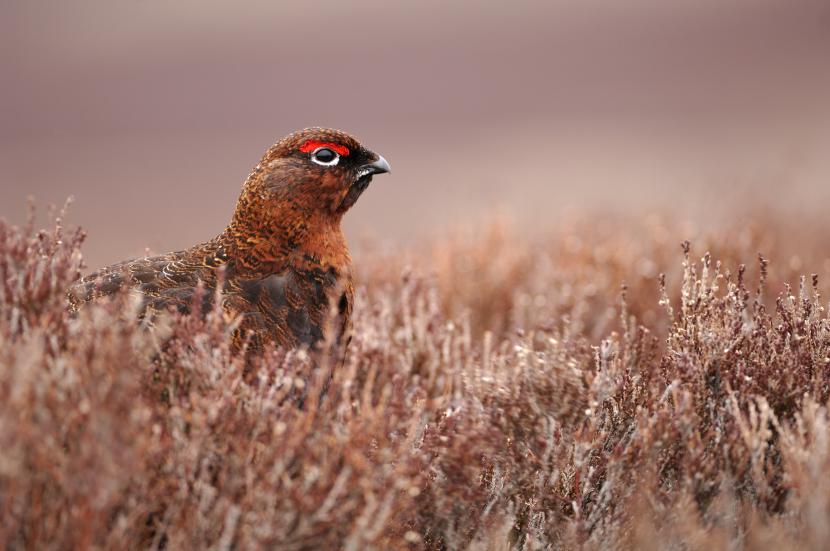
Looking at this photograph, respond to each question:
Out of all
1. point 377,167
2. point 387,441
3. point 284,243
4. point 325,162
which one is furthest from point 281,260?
point 387,441

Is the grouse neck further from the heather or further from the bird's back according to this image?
the heather

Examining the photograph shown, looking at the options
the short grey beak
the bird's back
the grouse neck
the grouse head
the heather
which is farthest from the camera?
the short grey beak

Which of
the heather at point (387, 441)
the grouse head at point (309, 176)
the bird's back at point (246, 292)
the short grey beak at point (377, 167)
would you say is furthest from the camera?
the short grey beak at point (377, 167)

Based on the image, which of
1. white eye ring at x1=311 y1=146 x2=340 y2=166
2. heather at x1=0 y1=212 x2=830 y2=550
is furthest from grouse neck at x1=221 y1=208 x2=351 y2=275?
heather at x1=0 y1=212 x2=830 y2=550

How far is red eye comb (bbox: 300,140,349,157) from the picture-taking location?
3158 mm

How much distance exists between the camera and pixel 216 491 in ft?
6.26

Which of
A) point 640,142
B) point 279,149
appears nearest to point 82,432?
point 279,149

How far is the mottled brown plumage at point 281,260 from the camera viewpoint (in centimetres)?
278

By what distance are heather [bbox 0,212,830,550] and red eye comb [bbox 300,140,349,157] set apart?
3.27 ft

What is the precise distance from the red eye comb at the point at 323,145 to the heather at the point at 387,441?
100cm

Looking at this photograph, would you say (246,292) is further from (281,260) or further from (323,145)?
(323,145)

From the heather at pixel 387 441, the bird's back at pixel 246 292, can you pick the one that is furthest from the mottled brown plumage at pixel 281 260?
the heather at pixel 387 441

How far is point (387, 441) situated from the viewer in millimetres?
2299

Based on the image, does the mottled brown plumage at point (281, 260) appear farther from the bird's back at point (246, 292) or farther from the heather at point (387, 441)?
the heather at point (387, 441)
